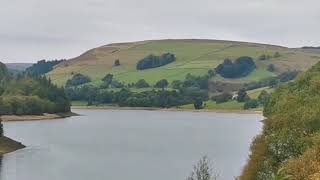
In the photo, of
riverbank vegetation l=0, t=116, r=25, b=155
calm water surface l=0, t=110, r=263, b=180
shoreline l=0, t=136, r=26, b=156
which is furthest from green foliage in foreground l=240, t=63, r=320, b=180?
riverbank vegetation l=0, t=116, r=25, b=155

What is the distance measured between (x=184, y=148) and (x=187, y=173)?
124 feet

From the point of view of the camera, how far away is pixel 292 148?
171ft

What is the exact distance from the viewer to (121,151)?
125500mm

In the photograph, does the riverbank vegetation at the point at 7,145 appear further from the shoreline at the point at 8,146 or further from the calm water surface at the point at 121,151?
the calm water surface at the point at 121,151

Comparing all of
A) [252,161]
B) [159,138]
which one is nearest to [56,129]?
[159,138]

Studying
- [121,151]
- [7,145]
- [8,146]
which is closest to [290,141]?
[121,151]

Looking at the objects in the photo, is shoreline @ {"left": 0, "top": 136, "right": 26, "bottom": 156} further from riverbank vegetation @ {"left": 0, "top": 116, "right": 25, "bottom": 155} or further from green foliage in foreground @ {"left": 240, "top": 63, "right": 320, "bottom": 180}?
green foliage in foreground @ {"left": 240, "top": 63, "right": 320, "bottom": 180}

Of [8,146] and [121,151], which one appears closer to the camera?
[121,151]

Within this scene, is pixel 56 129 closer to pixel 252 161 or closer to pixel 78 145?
pixel 78 145

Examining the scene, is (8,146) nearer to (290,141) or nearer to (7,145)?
(7,145)

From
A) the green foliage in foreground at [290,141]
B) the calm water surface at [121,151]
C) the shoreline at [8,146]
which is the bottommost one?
the calm water surface at [121,151]

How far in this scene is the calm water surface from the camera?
94188 mm

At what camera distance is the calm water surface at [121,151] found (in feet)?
309

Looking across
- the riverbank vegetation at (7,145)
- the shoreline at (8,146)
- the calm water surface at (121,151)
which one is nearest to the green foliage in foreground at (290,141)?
the calm water surface at (121,151)
